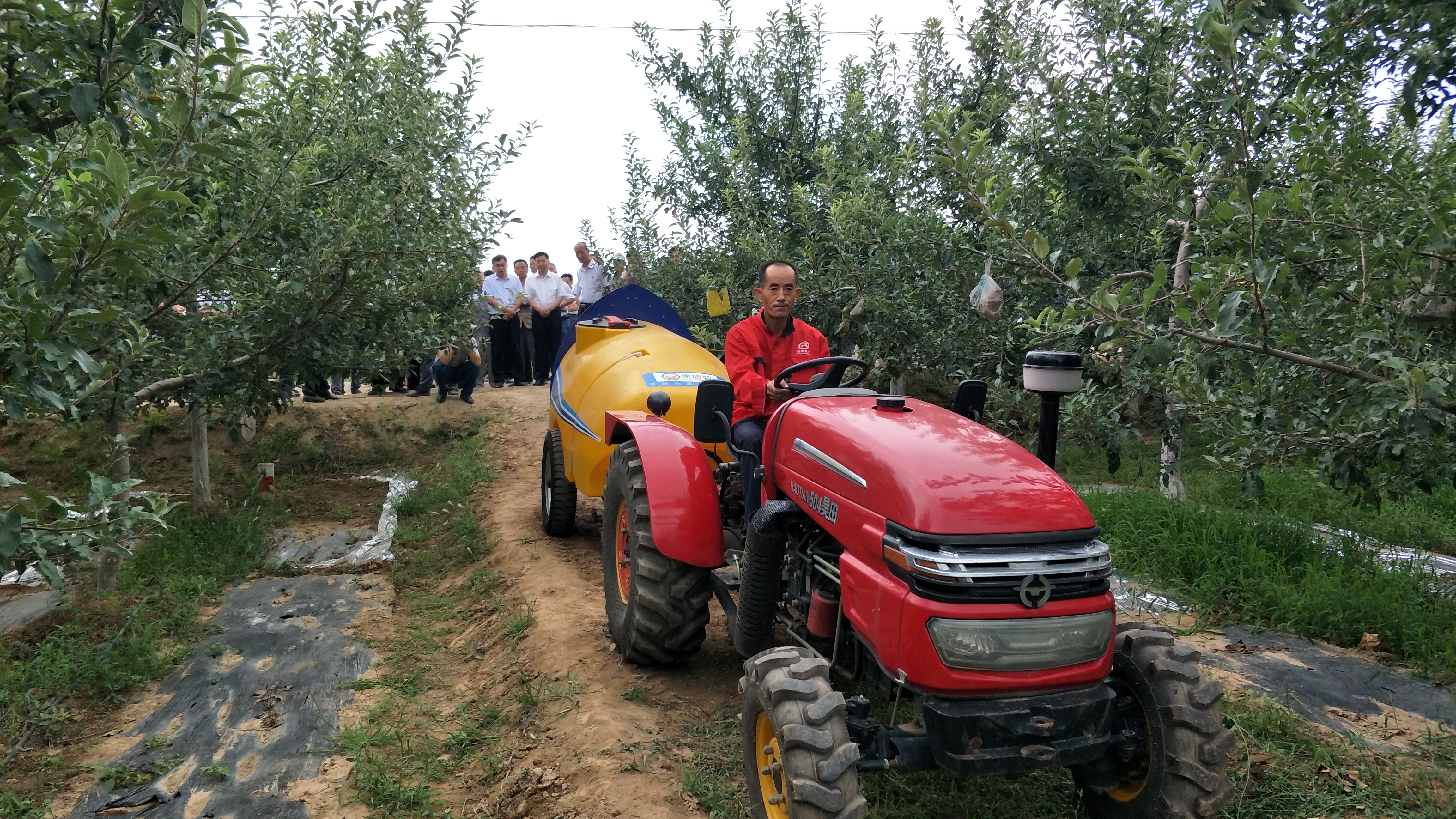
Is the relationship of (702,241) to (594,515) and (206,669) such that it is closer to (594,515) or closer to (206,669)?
(594,515)

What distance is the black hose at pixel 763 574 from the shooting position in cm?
316

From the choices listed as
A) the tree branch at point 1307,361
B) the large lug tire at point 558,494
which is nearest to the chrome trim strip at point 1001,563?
the tree branch at point 1307,361

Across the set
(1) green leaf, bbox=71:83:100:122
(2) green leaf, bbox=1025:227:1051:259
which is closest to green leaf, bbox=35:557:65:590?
(1) green leaf, bbox=71:83:100:122

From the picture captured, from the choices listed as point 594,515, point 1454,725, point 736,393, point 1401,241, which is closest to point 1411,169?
point 1401,241

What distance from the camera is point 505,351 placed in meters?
12.9

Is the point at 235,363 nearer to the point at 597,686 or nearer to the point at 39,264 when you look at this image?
the point at 597,686

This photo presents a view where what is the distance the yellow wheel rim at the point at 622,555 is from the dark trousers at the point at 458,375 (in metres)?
6.90

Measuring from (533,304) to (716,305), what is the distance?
21.7 feet

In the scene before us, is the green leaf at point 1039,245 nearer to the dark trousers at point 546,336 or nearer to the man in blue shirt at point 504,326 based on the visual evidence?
the man in blue shirt at point 504,326

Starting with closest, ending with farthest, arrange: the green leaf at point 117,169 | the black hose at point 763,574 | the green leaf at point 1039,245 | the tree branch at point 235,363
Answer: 1. the green leaf at point 117,169
2. the green leaf at point 1039,245
3. the black hose at point 763,574
4. the tree branch at point 235,363

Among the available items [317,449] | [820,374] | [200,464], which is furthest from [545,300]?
[820,374]

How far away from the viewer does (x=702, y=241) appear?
789 cm

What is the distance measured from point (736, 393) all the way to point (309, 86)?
3129 millimetres

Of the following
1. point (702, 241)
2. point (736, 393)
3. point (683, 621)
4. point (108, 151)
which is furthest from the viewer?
point (702, 241)
